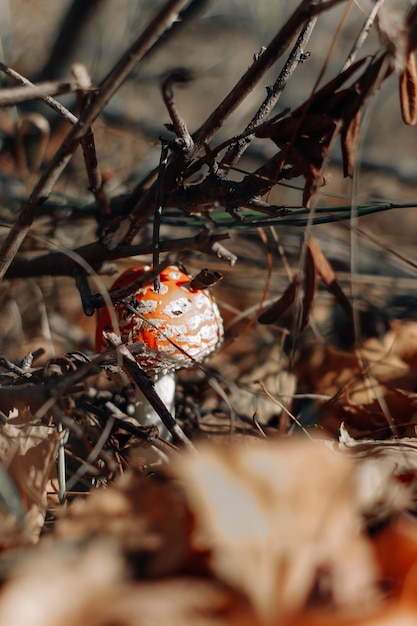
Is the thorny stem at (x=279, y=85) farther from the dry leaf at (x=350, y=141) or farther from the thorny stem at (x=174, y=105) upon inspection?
the dry leaf at (x=350, y=141)

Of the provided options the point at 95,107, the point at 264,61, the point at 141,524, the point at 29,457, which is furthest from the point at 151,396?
the point at 264,61

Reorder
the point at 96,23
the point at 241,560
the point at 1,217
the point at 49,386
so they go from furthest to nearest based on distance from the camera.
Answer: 1. the point at 96,23
2. the point at 1,217
3. the point at 49,386
4. the point at 241,560

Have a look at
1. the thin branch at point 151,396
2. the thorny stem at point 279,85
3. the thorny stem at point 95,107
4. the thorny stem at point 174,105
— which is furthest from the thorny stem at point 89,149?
the thin branch at point 151,396

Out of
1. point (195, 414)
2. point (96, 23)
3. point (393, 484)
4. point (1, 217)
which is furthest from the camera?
point (96, 23)

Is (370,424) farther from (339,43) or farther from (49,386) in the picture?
(339,43)

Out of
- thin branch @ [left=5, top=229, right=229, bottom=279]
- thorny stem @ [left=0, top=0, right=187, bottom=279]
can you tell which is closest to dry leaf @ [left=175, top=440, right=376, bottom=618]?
thin branch @ [left=5, top=229, right=229, bottom=279]

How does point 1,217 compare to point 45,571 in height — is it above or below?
above

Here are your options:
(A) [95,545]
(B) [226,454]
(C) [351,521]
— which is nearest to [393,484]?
(C) [351,521]
